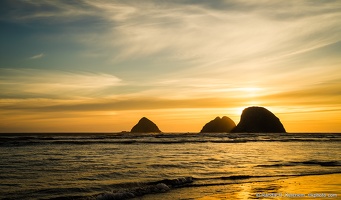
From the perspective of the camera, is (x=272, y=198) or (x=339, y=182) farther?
(x=339, y=182)

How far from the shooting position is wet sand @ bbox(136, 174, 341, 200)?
1408 cm

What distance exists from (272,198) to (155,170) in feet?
36.2

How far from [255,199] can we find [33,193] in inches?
451

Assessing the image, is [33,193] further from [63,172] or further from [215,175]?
[215,175]

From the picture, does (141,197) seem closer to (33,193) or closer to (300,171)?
(33,193)

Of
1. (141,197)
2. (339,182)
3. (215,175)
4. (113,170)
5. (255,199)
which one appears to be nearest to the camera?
(255,199)

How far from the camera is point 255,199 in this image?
533 inches

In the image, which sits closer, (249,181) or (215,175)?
→ (249,181)

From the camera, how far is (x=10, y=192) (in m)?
14.7

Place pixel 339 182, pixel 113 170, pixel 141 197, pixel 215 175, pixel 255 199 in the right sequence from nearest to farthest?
1. pixel 255 199
2. pixel 141 197
3. pixel 339 182
4. pixel 215 175
5. pixel 113 170

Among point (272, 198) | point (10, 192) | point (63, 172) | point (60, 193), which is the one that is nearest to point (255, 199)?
point (272, 198)

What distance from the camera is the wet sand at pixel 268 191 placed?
14.1 meters

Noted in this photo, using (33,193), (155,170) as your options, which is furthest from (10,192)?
(155,170)

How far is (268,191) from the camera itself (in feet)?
50.1
